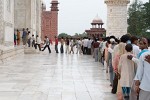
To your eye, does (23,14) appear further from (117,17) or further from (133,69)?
(133,69)

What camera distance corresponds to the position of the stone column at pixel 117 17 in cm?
3991

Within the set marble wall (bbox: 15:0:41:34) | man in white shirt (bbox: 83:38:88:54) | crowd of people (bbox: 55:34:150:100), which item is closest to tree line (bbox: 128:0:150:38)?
man in white shirt (bbox: 83:38:88:54)

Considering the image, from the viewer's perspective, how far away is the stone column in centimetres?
3991

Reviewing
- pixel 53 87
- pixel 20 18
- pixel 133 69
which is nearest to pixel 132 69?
pixel 133 69

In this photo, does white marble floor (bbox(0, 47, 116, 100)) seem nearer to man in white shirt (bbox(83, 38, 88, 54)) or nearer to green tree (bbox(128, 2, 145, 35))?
man in white shirt (bbox(83, 38, 88, 54))

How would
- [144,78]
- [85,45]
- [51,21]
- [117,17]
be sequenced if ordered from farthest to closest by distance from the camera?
[51,21], [117,17], [85,45], [144,78]

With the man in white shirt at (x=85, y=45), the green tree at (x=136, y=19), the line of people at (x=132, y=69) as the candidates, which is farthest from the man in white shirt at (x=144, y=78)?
the green tree at (x=136, y=19)

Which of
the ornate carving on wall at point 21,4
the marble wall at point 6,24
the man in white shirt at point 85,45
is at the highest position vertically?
the ornate carving on wall at point 21,4

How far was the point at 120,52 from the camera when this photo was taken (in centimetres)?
701

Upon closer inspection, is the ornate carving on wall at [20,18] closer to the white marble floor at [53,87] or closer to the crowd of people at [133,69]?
the white marble floor at [53,87]

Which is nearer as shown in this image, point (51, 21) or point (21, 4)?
point (21, 4)

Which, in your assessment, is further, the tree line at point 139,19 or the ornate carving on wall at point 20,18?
the tree line at point 139,19

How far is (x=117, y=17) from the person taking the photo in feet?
131

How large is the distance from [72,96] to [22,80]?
2.58m
